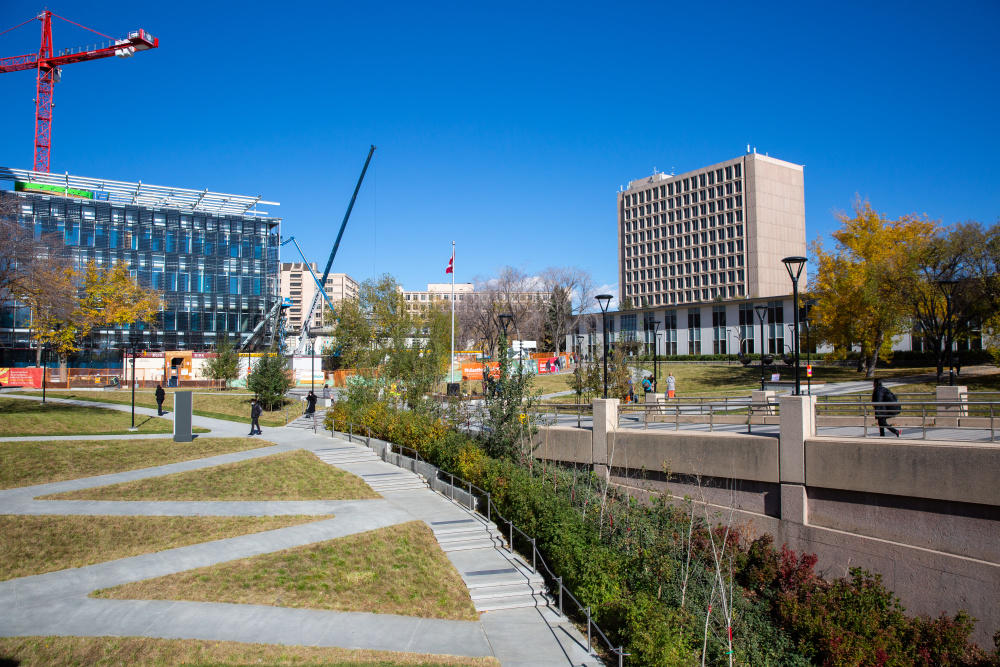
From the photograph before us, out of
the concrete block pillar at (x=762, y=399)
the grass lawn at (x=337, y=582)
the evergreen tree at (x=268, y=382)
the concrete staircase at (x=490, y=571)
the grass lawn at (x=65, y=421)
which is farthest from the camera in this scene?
the evergreen tree at (x=268, y=382)

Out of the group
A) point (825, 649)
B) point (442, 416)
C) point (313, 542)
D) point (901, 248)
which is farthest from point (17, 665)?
point (901, 248)

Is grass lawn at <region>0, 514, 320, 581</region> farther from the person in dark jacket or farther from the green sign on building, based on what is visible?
the green sign on building

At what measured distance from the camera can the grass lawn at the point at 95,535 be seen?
14.8m

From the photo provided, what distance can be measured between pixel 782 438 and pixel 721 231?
99.6 metres

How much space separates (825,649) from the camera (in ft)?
39.3

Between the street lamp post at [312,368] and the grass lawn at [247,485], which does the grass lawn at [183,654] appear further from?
the street lamp post at [312,368]

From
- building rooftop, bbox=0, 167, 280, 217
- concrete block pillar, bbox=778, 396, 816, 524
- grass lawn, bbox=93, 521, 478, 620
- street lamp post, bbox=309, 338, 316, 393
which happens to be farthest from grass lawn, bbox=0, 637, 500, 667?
building rooftop, bbox=0, 167, 280, 217

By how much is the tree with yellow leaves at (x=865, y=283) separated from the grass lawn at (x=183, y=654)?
36.2 m

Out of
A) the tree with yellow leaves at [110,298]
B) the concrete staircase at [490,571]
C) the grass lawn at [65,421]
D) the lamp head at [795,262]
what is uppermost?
the tree with yellow leaves at [110,298]

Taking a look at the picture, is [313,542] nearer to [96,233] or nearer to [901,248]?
[901,248]

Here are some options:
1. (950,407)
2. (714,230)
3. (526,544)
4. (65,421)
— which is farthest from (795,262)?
(714,230)

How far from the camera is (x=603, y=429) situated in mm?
20891

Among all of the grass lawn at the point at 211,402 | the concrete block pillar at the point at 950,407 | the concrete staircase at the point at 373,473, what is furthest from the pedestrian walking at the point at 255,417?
the concrete block pillar at the point at 950,407

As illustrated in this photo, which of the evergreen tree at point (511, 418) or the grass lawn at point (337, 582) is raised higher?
the evergreen tree at point (511, 418)
